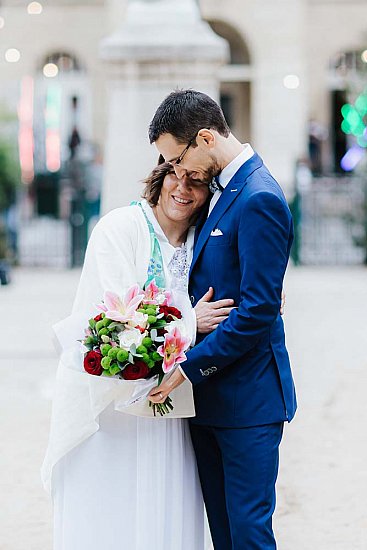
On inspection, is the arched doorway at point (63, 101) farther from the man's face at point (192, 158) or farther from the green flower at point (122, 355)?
the green flower at point (122, 355)

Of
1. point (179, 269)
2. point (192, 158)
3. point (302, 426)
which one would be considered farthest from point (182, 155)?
point (302, 426)

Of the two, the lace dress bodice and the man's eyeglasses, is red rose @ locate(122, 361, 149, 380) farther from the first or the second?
the man's eyeglasses

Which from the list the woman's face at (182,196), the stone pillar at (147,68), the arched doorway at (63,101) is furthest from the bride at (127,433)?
the arched doorway at (63,101)

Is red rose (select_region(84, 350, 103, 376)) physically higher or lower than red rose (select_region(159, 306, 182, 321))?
lower

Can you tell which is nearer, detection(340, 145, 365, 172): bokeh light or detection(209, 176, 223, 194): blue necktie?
detection(209, 176, 223, 194): blue necktie

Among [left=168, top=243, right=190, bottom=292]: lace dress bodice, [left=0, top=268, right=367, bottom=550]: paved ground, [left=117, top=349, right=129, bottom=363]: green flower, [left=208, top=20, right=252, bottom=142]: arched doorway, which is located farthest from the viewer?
[left=208, top=20, right=252, bottom=142]: arched doorway

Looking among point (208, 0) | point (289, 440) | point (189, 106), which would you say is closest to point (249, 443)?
point (189, 106)

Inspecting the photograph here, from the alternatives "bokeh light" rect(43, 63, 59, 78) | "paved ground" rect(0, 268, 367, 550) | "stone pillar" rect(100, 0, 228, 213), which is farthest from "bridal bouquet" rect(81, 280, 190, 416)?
"bokeh light" rect(43, 63, 59, 78)

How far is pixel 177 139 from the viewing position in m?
3.76

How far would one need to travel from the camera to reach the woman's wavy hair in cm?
404

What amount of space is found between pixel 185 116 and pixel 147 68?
15.5ft

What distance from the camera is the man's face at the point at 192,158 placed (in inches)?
149

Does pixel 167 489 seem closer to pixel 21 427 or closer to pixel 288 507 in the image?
pixel 288 507

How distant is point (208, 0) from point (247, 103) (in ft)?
10.4
